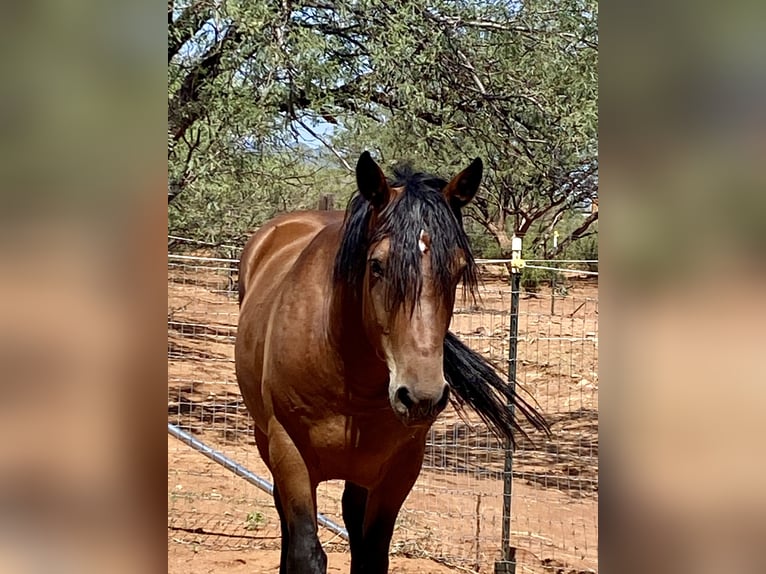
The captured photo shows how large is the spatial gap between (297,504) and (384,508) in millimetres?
287

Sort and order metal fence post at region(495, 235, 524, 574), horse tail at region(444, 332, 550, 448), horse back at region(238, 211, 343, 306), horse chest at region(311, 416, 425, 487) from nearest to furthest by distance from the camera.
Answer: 1. horse chest at region(311, 416, 425, 487)
2. horse tail at region(444, 332, 550, 448)
3. horse back at region(238, 211, 343, 306)
4. metal fence post at region(495, 235, 524, 574)

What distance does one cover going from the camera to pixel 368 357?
6.03 ft

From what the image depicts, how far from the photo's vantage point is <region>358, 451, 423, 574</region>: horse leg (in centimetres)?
207

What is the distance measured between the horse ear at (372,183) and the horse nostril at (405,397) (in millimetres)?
488

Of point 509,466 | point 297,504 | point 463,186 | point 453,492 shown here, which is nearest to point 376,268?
point 463,186

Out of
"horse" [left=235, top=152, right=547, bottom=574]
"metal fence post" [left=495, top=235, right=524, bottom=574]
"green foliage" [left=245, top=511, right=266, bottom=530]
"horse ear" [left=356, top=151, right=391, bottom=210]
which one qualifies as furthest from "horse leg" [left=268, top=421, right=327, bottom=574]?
"green foliage" [left=245, top=511, right=266, bottom=530]

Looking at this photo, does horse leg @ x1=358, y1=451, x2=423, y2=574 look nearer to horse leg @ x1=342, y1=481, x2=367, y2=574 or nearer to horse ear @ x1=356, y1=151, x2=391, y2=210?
horse leg @ x1=342, y1=481, x2=367, y2=574

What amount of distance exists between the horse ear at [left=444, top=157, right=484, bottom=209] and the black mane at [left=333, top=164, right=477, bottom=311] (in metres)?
0.03

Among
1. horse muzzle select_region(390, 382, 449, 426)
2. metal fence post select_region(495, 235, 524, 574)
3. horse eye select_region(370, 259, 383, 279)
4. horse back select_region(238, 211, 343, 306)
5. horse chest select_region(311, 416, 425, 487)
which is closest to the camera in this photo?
horse muzzle select_region(390, 382, 449, 426)

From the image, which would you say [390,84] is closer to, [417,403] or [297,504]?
[297,504]
